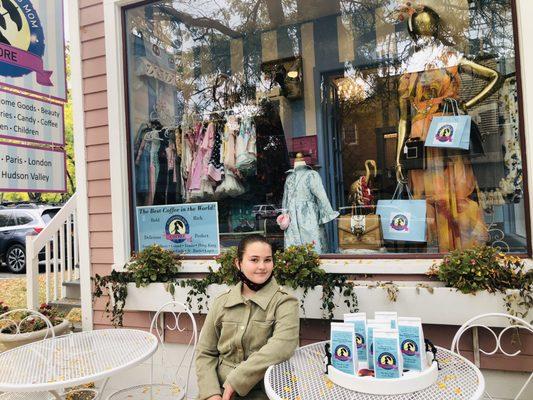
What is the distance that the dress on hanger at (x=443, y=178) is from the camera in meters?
2.72

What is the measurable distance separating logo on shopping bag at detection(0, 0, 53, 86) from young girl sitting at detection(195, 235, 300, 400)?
2124mm

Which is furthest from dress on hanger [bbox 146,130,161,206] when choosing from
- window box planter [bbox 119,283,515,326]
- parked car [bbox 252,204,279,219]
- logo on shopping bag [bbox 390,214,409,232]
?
logo on shopping bag [bbox 390,214,409,232]

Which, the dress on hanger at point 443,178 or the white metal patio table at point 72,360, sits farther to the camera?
the dress on hanger at point 443,178

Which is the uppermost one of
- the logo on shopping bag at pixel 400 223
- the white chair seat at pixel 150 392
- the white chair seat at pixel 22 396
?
the logo on shopping bag at pixel 400 223

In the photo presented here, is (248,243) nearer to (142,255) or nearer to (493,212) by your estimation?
(142,255)

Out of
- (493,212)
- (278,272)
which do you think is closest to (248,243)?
(278,272)

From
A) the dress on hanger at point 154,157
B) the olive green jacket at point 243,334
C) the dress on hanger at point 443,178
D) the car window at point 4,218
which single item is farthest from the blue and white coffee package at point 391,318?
the car window at point 4,218

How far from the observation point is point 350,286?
2.45 meters

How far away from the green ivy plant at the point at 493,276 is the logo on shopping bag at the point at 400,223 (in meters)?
0.62

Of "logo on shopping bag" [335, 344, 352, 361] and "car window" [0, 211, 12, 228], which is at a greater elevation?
"car window" [0, 211, 12, 228]

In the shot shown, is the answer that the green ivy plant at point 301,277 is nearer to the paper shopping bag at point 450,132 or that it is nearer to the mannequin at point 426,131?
the mannequin at point 426,131

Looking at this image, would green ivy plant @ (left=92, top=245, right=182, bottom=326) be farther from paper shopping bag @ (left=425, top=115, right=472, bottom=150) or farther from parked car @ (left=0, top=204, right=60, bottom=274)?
parked car @ (left=0, top=204, right=60, bottom=274)

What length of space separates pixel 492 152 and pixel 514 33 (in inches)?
27.9

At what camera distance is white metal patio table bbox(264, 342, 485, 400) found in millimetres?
1425
